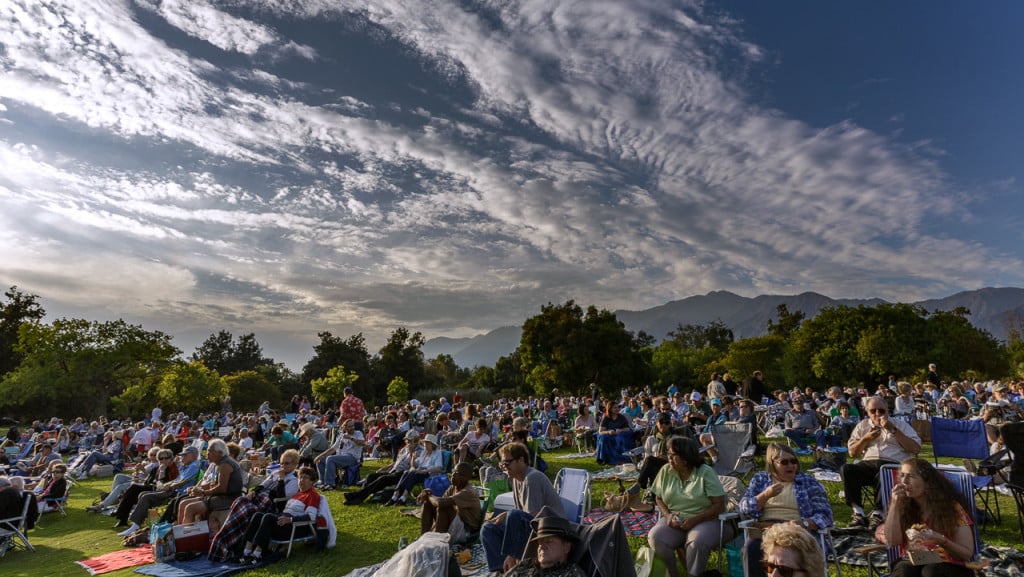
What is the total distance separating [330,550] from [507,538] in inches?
120

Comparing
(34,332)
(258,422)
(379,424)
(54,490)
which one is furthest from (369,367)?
(54,490)

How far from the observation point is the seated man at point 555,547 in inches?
141

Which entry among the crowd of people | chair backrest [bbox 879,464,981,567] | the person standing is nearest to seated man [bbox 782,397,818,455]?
the crowd of people

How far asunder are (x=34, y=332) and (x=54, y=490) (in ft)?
106

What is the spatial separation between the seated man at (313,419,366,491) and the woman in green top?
25.4ft

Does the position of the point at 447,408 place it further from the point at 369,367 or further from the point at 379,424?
the point at 369,367

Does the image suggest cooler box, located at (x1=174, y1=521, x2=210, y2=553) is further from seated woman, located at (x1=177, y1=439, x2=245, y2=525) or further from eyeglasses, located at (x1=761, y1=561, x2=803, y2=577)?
eyeglasses, located at (x1=761, y1=561, x2=803, y2=577)

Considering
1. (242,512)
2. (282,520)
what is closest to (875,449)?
(282,520)

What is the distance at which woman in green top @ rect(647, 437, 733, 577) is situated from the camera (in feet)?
14.0

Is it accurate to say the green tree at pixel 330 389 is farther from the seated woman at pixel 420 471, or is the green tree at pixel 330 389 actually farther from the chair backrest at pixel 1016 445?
the chair backrest at pixel 1016 445

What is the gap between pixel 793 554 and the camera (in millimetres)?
2555

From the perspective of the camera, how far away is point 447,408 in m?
19.6

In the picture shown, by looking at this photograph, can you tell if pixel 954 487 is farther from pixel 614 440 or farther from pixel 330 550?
pixel 614 440

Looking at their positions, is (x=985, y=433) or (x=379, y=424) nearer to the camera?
(x=985, y=433)
